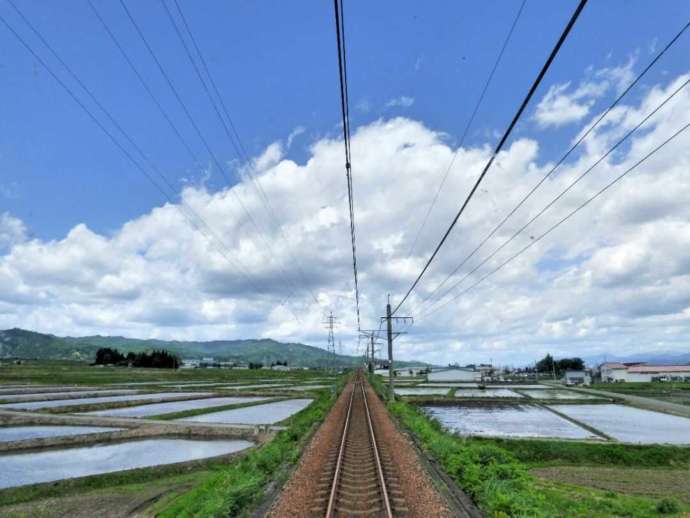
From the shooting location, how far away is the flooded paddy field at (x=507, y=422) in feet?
127

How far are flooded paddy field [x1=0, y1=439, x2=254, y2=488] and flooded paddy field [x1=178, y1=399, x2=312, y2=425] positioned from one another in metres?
7.56

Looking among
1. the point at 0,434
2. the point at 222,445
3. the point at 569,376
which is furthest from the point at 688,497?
the point at 569,376

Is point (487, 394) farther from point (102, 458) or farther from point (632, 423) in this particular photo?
point (102, 458)

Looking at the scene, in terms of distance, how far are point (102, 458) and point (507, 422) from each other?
118 ft

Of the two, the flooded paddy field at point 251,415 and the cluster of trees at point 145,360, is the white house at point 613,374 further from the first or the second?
the cluster of trees at point 145,360

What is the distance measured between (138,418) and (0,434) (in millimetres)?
9641

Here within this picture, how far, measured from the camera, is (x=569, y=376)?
12638cm

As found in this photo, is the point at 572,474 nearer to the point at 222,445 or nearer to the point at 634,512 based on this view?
the point at 634,512

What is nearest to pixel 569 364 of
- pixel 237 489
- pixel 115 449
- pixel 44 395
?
pixel 44 395

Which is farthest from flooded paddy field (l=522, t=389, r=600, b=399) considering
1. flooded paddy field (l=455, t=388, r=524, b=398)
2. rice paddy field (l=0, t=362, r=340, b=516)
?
rice paddy field (l=0, t=362, r=340, b=516)

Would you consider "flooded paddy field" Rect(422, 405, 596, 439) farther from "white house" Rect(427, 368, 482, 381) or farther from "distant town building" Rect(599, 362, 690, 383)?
"distant town building" Rect(599, 362, 690, 383)

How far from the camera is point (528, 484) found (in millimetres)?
16391

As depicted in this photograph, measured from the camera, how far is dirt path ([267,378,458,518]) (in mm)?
13884

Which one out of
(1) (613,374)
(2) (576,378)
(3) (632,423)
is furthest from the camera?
(1) (613,374)
